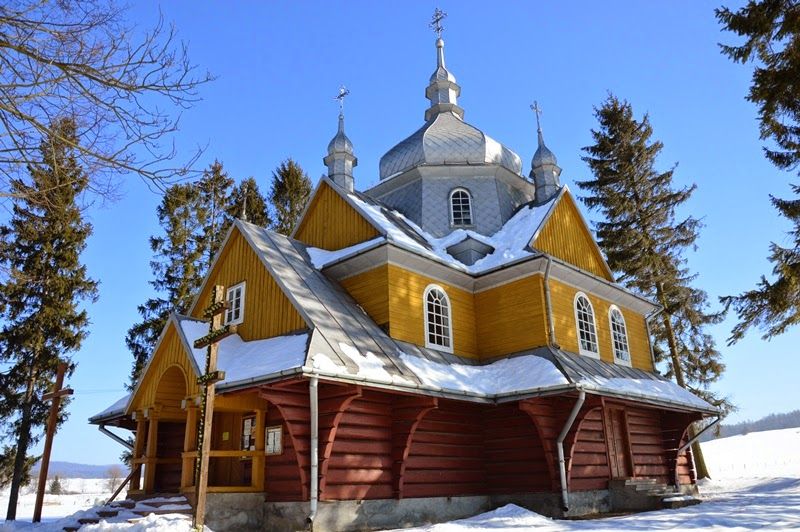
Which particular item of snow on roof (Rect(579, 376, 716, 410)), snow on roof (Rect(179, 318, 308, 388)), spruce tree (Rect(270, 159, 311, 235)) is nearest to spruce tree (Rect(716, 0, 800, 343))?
snow on roof (Rect(579, 376, 716, 410))

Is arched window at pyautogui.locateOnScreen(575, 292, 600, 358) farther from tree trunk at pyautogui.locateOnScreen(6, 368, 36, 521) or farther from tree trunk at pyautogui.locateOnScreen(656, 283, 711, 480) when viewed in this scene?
tree trunk at pyautogui.locateOnScreen(6, 368, 36, 521)

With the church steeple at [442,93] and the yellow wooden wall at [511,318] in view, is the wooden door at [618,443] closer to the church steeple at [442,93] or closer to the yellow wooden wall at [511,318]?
the yellow wooden wall at [511,318]

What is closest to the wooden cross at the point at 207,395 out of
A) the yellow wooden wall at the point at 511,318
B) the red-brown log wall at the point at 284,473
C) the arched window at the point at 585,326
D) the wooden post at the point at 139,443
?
the red-brown log wall at the point at 284,473

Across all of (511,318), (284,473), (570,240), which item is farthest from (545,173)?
(284,473)

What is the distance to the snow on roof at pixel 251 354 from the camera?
1066cm

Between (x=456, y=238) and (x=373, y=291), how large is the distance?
13.8ft

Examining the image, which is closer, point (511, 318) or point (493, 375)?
point (493, 375)

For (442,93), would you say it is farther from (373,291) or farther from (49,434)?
(49,434)

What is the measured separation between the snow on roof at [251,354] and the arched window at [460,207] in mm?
7808

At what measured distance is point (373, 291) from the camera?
1438 centimetres

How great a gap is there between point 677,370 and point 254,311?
1661cm

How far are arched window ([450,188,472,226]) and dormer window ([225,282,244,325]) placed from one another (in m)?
6.92

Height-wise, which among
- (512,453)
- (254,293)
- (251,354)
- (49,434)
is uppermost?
(254,293)

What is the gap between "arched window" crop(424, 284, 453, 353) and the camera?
48.4 feet
